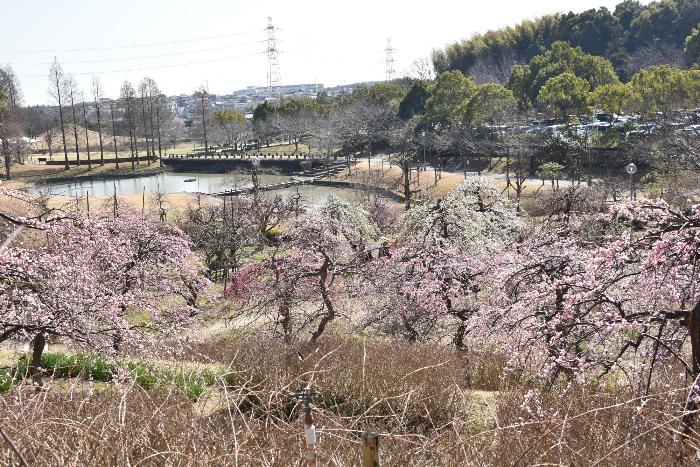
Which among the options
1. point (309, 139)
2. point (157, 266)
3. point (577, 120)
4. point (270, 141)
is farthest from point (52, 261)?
point (270, 141)

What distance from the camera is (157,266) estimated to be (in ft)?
39.7

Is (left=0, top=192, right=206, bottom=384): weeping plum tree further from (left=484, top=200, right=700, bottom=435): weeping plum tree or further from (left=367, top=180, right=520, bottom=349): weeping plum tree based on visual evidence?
(left=484, top=200, right=700, bottom=435): weeping plum tree

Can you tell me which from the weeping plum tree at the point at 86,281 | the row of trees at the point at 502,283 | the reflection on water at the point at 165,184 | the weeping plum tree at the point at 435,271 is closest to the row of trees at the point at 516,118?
the reflection on water at the point at 165,184

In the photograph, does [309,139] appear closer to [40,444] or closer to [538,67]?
[538,67]

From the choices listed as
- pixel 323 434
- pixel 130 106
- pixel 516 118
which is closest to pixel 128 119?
pixel 130 106

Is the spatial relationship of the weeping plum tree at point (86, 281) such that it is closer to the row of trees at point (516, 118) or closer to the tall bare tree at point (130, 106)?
the row of trees at point (516, 118)

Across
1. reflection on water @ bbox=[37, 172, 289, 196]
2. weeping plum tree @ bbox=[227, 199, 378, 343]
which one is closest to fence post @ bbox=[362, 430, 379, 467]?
weeping plum tree @ bbox=[227, 199, 378, 343]

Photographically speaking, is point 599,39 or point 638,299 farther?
point 599,39

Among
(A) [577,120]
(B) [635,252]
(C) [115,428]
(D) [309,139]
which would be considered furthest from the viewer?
(D) [309,139]

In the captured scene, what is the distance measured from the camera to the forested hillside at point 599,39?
54.1 metres

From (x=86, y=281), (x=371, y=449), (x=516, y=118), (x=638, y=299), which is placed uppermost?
(x=516, y=118)

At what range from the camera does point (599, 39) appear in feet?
192

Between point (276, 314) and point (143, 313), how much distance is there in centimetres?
423

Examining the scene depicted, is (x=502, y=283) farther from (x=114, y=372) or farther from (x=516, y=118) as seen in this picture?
(x=516, y=118)
